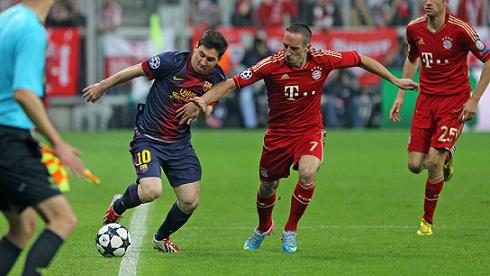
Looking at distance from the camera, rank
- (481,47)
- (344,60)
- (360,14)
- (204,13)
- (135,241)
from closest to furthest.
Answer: (344,60), (135,241), (481,47), (360,14), (204,13)

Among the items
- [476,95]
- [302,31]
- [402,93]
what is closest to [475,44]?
[476,95]

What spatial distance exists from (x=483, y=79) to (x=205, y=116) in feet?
9.68

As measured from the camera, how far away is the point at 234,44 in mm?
27484

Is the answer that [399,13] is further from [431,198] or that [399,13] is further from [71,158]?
[71,158]

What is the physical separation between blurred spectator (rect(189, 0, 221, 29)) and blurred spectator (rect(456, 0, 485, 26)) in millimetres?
5962

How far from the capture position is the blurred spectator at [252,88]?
2675cm

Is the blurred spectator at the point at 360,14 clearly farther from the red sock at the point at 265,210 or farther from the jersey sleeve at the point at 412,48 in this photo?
the red sock at the point at 265,210

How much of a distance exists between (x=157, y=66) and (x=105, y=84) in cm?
56

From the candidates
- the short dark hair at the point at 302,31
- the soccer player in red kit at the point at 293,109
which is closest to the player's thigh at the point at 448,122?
the soccer player in red kit at the point at 293,109

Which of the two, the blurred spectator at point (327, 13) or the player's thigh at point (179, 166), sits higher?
the player's thigh at point (179, 166)

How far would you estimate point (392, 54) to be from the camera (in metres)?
27.6

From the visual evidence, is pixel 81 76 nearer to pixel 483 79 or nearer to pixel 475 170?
pixel 475 170

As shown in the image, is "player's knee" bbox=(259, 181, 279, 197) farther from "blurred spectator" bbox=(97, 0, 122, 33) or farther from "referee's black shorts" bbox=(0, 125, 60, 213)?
"blurred spectator" bbox=(97, 0, 122, 33)

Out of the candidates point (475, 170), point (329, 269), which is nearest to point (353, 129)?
point (475, 170)
